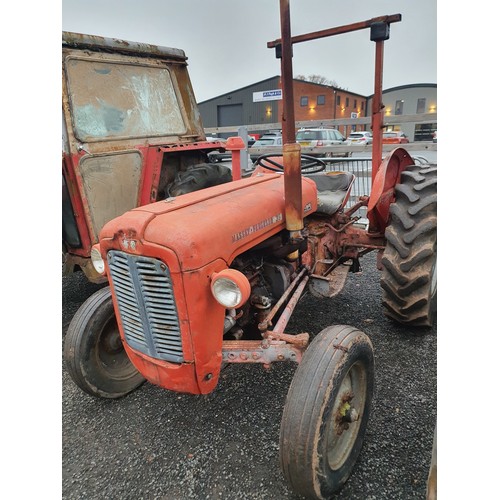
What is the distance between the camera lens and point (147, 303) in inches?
64.1

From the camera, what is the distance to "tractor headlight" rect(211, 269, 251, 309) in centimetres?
151

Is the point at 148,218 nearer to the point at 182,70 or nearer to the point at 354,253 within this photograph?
the point at 354,253

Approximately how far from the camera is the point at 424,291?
243 cm

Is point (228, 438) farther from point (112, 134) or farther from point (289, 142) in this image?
point (112, 134)

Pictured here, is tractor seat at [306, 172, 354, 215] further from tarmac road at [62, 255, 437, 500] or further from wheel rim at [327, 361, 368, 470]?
wheel rim at [327, 361, 368, 470]

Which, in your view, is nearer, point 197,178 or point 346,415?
point 346,415

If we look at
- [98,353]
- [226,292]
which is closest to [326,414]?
[226,292]

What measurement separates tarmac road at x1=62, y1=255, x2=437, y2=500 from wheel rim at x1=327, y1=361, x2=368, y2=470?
14 centimetres

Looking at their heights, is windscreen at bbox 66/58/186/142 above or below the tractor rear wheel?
above

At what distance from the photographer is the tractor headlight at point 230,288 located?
1.51 meters

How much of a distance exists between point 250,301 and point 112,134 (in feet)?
7.02

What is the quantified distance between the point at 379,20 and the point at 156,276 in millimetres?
2185

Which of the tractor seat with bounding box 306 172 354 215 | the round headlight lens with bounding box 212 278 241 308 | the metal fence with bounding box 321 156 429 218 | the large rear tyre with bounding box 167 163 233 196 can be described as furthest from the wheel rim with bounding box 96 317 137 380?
the metal fence with bounding box 321 156 429 218

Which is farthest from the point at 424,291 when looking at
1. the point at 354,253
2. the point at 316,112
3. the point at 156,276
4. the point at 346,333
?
the point at 316,112
